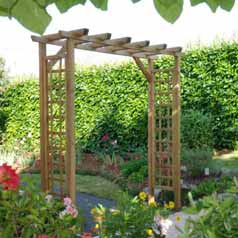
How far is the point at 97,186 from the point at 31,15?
610 cm

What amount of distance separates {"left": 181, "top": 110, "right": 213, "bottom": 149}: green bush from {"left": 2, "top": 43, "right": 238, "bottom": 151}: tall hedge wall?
0.39 m

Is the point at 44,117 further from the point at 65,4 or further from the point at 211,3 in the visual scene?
the point at 211,3

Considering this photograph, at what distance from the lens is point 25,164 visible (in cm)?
919

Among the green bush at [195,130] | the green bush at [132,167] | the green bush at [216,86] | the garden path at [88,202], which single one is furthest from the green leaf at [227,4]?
the green bush at [216,86]

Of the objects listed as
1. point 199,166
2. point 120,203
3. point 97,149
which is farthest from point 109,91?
point 120,203

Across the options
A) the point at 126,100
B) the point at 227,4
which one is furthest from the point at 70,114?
the point at 126,100

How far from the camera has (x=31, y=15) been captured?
0.98 m

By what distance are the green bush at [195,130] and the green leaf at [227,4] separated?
6.28 metres

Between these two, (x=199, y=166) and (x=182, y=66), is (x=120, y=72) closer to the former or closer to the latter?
(x=182, y=66)

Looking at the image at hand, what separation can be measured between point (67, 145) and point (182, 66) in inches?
183

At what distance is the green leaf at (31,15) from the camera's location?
970 millimetres

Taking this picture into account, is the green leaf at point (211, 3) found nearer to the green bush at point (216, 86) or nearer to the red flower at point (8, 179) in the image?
the red flower at point (8, 179)

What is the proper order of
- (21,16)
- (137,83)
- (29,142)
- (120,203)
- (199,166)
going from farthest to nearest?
(29,142) < (137,83) < (199,166) < (120,203) < (21,16)

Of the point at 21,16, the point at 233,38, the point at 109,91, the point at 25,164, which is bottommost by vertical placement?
the point at 25,164
